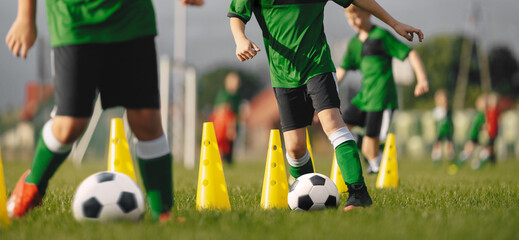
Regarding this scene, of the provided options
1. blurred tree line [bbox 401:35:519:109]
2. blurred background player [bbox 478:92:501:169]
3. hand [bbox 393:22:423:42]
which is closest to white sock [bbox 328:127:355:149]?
hand [bbox 393:22:423:42]

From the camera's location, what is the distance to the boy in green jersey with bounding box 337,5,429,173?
6.11 meters

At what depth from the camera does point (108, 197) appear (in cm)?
296

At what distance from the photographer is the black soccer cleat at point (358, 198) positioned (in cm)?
357

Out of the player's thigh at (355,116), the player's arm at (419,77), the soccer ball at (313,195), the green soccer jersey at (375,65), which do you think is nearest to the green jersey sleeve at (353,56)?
the green soccer jersey at (375,65)

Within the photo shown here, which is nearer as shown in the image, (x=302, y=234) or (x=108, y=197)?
(x=302, y=234)

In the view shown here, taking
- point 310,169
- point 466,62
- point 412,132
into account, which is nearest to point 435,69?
point 466,62

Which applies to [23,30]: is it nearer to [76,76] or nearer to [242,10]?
[76,76]

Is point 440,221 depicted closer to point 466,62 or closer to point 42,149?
point 42,149

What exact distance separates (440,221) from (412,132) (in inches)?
980

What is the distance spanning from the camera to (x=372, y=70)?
20.5 feet

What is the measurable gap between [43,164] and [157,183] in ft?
2.23

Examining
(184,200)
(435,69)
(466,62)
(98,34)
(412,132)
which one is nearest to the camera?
(98,34)

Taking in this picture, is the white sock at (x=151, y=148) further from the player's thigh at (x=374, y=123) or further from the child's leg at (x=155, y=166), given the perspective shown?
the player's thigh at (x=374, y=123)

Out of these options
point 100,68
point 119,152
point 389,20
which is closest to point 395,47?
point 389,20
